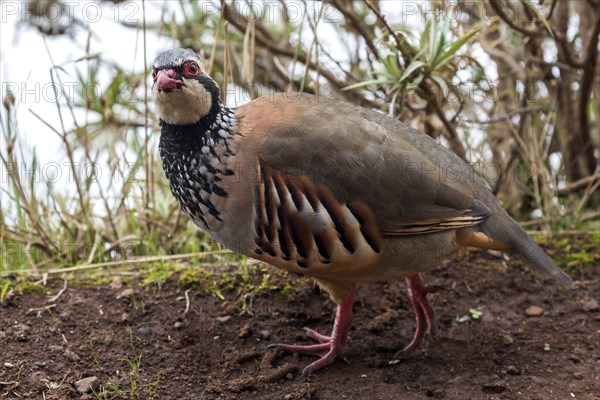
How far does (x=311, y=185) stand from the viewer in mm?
3074

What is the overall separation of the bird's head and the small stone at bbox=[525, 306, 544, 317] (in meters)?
1.91

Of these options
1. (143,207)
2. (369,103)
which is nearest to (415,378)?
(143,207)

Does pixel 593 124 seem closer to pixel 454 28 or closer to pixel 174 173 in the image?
pixel 454 28

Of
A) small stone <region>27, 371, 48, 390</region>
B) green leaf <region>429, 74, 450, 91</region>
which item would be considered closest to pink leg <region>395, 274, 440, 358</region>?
green leaf <region>429, 74, 450, 91</region>

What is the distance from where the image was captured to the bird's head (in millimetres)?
3041

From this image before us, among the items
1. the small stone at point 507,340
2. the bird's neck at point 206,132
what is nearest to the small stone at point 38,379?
the bird's neck at point 206,132

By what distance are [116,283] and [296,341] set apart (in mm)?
969

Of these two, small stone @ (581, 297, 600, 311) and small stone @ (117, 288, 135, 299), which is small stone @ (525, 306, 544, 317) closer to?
small stone @ (581, 297, 600, 311)

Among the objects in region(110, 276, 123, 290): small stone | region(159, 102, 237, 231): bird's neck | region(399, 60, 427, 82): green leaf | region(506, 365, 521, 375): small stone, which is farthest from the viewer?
region(110, 276, 123, 290): small stone

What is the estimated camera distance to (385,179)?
3160 mm

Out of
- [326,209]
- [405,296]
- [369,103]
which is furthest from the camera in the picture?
[369,103]

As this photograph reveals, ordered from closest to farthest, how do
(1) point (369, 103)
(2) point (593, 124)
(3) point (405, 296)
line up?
(3) point (405, 296) → (1) point (369, 103) → (2) point (593, 124)

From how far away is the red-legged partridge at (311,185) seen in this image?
10.1 feet

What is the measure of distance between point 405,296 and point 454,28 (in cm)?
150
